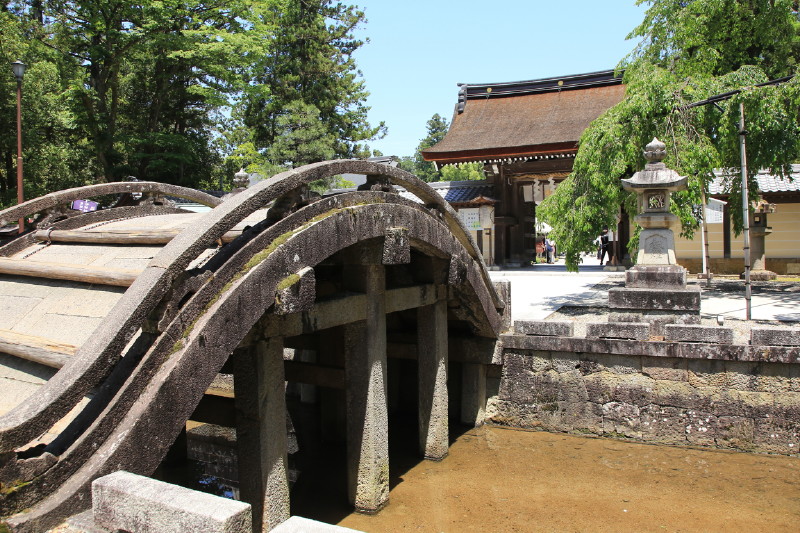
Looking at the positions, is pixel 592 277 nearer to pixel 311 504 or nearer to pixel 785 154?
pixel 785 154

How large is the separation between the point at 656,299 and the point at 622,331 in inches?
51.5

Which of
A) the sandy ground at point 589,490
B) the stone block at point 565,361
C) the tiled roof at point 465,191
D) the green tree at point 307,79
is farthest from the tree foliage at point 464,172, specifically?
the sandy ground at point 589,490

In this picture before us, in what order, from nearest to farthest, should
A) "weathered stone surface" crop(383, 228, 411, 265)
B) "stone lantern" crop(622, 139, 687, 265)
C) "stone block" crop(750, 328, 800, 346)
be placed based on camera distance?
"weathered stone surface" crop(383, 228, 411, 265) < "stone block" crop(750, 328, 800, 346) < "stone lantern" crop(622, 139, 687, 265)

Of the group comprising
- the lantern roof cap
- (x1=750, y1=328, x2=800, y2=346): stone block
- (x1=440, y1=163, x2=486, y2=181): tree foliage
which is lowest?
(x1=750, y1=328, x2=800, y2=346): stone block

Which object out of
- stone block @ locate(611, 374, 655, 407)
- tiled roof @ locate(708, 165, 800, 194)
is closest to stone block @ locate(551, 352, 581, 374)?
stone block @ locate(611, 374, 655, 407)

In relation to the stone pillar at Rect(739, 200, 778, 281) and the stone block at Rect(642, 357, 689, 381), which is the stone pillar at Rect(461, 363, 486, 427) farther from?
the stone pillar at Rect(739, 200, 778, 281)

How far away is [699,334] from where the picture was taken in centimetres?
800

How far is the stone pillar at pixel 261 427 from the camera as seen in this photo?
5.16 meters

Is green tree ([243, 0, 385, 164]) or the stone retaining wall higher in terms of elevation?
green tree ([243, 0, 385, 164])

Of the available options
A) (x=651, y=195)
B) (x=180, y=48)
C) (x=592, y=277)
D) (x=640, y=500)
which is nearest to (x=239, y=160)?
(x=180, y=48)

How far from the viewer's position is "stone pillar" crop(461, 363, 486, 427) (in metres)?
9.27

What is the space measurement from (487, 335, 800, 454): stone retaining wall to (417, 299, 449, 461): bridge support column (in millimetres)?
1465

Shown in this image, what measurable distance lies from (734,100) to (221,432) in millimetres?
10611

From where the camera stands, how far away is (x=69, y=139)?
69.6 ft
